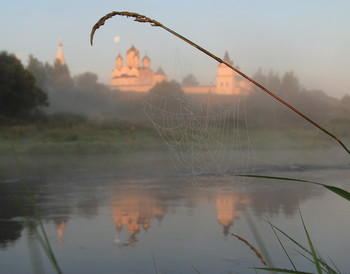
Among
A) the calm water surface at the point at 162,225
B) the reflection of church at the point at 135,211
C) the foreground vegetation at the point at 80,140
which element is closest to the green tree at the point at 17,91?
the foreground vegetation at the point at 80,140

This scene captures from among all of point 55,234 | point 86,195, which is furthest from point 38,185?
point 55,234

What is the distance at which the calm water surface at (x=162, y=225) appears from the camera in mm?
5398

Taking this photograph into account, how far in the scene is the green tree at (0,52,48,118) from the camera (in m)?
31.0

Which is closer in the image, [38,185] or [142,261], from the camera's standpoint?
[142,261]

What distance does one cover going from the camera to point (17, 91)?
105 feet

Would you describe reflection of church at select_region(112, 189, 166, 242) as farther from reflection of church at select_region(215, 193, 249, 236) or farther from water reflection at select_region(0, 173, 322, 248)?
reflection of church at select_region(215, 193, 249, 236)

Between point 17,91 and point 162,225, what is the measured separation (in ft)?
85.4

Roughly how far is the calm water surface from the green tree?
734 inches

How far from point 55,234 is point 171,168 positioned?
37.3 ft

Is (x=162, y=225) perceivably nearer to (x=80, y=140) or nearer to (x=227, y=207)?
(x=227, y=207)

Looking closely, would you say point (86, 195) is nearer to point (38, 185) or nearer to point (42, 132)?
point (38, 185)

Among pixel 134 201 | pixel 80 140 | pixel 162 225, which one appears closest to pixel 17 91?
pixel 80 140

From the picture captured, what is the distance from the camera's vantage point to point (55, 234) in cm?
682

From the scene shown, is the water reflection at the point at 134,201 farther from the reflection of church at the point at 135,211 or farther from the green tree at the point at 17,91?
the green tree at the point at 17,91
